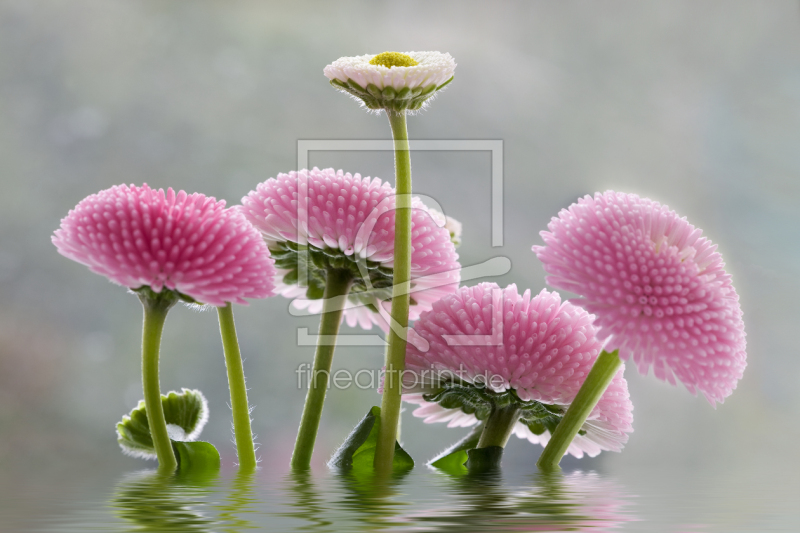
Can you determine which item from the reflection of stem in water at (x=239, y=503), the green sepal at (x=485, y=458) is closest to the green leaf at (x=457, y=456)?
the green sepal at (x=485, y=458)

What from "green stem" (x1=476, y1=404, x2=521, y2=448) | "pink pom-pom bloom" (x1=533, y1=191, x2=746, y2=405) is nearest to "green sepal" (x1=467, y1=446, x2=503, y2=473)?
"green stem" (x1=476, y1=404, x2=521, y2=448)

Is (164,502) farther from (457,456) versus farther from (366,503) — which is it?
(457,456)

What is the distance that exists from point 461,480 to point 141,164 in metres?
1.52

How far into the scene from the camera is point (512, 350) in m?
0.37

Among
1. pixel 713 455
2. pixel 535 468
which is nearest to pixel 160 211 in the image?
pixel 535 468

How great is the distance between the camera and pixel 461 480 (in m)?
0.37

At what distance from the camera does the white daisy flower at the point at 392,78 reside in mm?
340

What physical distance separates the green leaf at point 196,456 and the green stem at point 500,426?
145 mm

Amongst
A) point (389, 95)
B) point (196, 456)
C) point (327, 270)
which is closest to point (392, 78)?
point (389, 95)

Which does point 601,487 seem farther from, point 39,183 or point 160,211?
point 39,183

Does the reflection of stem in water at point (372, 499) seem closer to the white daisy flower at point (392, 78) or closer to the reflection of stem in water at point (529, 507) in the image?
the reflection of stem in water at point (529, 507)

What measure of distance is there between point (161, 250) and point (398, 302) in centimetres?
11

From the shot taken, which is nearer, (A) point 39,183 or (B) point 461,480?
(B) point 461,480

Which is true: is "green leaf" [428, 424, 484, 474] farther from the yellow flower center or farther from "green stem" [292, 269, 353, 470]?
the yellow flower center
